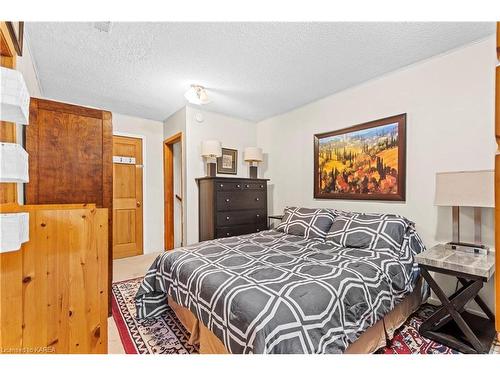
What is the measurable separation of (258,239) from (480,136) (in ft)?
7.14

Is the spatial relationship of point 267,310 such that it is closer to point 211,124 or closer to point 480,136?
point 480,136

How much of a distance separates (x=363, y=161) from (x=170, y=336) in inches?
103

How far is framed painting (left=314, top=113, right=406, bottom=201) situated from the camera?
248 cm

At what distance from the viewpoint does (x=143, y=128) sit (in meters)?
4.05

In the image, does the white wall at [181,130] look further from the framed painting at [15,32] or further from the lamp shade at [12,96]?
the lamp shade at [12,96]

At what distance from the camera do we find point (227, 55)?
2139 mm

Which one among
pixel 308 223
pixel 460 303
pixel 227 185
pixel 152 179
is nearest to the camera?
pixel 460 303

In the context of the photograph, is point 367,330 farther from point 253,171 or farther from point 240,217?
point 253,171

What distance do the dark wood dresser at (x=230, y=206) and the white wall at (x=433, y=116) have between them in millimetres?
955

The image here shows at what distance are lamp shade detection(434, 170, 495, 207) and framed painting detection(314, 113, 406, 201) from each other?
460mm

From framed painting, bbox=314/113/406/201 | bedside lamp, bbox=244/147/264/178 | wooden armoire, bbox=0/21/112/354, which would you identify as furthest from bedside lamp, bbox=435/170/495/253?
wooden armoire, bbox=0/21/112/354

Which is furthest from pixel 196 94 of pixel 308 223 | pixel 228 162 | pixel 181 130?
pixel 308 223
